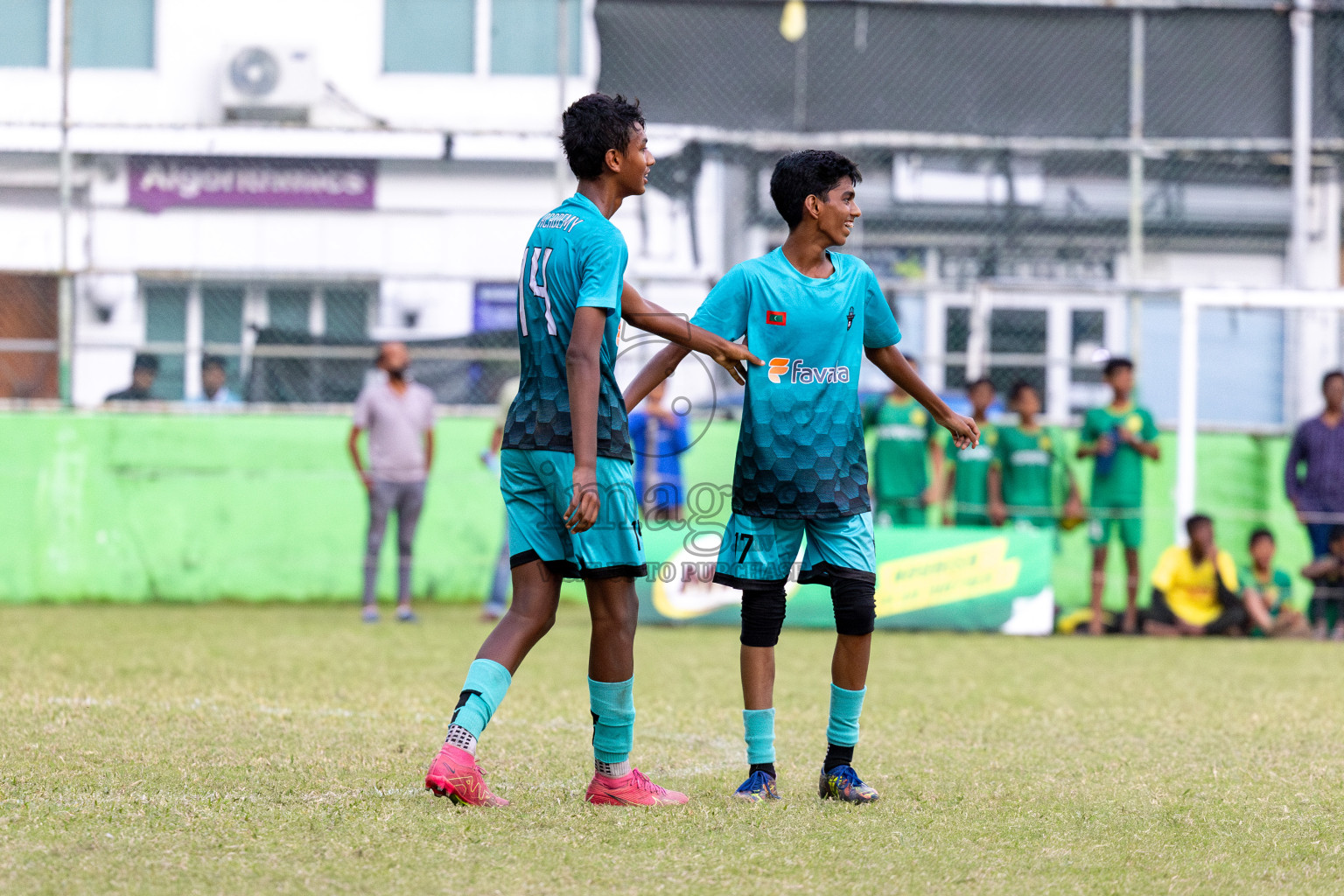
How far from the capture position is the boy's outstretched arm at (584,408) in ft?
13.4

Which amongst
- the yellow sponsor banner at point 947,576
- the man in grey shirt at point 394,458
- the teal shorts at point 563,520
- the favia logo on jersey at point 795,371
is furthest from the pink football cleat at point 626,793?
the man in grey shirt at point 394,458

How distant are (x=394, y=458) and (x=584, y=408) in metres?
7.51

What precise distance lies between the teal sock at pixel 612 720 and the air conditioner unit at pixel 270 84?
9900 millimetres

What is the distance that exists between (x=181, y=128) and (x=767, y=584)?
10217 mm

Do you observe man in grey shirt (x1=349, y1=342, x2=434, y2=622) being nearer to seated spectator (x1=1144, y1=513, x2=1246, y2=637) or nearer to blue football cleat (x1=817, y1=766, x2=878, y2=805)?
seated spectator (x1=1144, y1=513, x2=1246, y2=637)

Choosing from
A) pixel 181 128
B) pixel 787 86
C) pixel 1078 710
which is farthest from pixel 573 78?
pixel 1078 710

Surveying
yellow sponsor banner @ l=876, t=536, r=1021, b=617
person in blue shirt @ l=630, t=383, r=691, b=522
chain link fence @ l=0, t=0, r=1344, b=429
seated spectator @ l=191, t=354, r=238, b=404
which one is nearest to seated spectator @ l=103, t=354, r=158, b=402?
chain link fence @ l=0, t=0, r=1344, b=429

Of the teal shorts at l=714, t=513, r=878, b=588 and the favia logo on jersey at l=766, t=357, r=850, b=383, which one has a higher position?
the favia logo on jersey at l=766, t=357, r=850, b=383

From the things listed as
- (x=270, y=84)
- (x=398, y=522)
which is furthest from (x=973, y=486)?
(x=270, y=84)

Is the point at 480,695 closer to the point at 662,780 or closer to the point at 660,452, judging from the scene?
the point at 662,780

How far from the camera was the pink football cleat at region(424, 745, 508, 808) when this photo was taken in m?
4.09

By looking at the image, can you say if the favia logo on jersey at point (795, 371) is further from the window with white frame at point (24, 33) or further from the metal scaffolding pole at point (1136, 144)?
the window with white frame at point (24, 33)

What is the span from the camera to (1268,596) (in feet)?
38.1

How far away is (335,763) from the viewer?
16.3 feet
